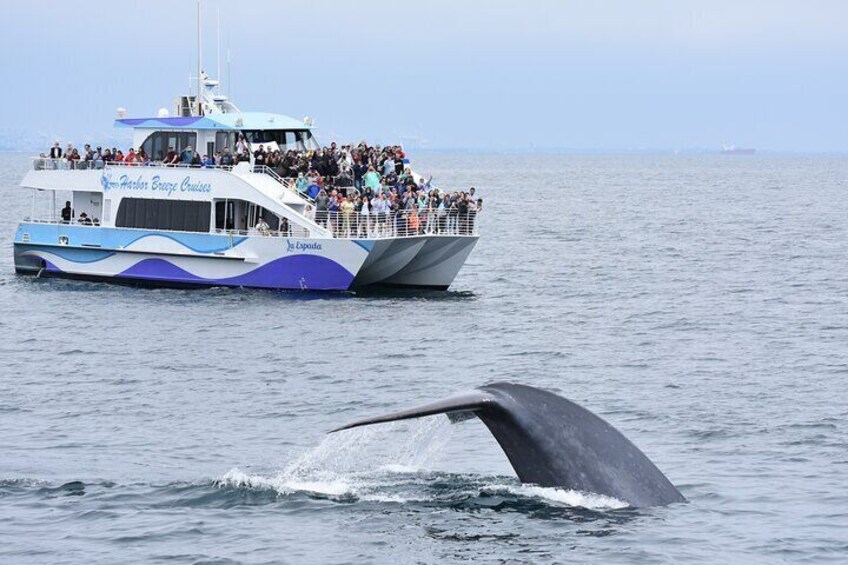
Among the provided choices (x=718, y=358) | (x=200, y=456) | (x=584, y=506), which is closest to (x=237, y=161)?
(x=718, y=358)

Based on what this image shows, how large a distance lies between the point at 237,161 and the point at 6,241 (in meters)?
25.0

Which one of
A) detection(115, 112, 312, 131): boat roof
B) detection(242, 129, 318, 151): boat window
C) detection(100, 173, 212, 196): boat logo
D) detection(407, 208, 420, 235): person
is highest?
detection(115, 112, 312, 131): boat roof

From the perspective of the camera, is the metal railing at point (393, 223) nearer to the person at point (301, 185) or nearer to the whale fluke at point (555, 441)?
the person at point (301, 185)

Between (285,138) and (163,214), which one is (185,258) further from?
(285,138)

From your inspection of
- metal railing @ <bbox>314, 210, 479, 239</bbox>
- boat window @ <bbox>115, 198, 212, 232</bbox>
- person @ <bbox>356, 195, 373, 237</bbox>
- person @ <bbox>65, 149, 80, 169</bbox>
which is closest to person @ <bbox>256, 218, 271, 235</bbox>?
metal railing @ <bbox>314, 210, 479, 239</bbox>

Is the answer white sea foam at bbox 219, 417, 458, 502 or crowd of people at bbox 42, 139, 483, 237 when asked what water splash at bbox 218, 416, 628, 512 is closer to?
white sea foam at bbox 219, 417, 458, 502

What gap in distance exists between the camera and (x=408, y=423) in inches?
955

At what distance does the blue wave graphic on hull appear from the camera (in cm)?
4122

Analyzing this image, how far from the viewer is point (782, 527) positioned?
17438mm

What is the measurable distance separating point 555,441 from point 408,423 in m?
10.6

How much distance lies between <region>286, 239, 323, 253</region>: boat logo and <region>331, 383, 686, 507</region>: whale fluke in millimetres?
26576

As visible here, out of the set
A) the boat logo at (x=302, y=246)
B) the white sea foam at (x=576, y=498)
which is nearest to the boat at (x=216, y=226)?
the boat logo at (x=302, y=246)

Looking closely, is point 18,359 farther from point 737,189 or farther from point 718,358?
point 737,189

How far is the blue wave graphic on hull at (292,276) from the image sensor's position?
41.2m
